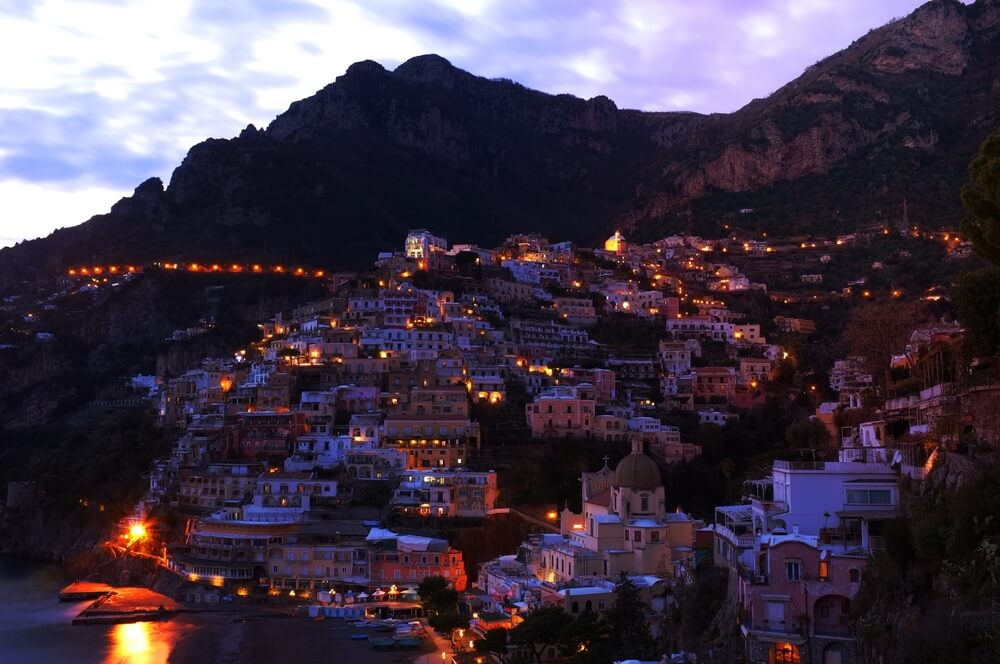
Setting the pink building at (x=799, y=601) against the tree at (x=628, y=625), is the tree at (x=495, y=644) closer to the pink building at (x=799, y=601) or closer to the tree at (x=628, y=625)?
the tree at (x=628, y=625)

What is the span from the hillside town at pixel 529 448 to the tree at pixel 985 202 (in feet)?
14.4

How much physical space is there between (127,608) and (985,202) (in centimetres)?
4788

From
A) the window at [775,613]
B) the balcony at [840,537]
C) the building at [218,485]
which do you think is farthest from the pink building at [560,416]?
the window at [775,613]

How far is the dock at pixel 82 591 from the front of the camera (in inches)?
2502

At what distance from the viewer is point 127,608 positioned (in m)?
59.3

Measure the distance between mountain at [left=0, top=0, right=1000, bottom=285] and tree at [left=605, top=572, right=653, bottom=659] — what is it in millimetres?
92763

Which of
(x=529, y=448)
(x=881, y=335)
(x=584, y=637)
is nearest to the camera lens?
(x=584, y=637)

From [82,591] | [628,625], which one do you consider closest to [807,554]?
[628,625]

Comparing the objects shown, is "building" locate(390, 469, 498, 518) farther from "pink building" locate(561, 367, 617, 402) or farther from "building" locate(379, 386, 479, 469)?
"pink building" locate(561, 367, 617, 402)

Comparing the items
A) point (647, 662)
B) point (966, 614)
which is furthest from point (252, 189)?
point (966, 614)

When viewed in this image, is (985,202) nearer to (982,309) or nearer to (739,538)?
(982,309)

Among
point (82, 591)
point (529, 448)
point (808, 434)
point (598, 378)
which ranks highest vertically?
point (598, 378)

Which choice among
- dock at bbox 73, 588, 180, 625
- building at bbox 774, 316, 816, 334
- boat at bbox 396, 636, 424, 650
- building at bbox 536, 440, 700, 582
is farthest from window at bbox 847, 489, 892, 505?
building at bbox 774, 316, 816, 334

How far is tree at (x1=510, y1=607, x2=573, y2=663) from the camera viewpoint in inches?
1581
